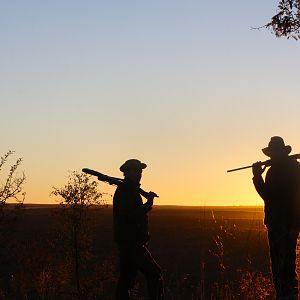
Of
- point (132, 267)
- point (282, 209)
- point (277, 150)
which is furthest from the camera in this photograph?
point (132, 267)

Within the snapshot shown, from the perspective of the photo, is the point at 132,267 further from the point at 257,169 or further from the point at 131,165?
the point at 257,169

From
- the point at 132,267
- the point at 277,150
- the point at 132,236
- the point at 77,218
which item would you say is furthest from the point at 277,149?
the point at 77,218

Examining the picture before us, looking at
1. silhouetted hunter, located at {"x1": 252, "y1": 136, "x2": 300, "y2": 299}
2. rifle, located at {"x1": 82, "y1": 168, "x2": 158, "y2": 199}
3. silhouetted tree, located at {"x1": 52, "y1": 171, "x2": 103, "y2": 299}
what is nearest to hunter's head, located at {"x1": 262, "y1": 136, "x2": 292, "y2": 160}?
silhouetted hunter, located at {"x1": 252, "y1": 136, "x2": 300, "y2": 299}

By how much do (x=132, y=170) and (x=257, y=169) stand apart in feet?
5.51

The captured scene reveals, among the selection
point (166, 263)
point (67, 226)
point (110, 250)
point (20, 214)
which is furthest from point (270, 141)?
point (110, 250)

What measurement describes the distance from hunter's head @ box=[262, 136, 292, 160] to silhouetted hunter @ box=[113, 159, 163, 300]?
1638 mm

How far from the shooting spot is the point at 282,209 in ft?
24.1

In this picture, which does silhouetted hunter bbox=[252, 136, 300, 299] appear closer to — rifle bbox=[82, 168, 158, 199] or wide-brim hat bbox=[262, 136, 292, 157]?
wide-brim hat bbox=[262, 136, 292, 157]

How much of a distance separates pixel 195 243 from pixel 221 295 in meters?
86.4

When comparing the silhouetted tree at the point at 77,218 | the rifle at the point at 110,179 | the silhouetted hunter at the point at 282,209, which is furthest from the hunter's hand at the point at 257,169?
the silhouetted tree at the point at 77,218

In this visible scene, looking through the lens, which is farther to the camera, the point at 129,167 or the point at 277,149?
the point at 129,167

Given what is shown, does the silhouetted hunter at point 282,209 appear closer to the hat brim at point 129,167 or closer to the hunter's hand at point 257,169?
the hunter's hand at point 257,169

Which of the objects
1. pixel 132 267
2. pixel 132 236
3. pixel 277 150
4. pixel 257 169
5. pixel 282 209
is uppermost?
pixel 277 150

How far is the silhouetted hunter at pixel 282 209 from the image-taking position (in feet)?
23.6
